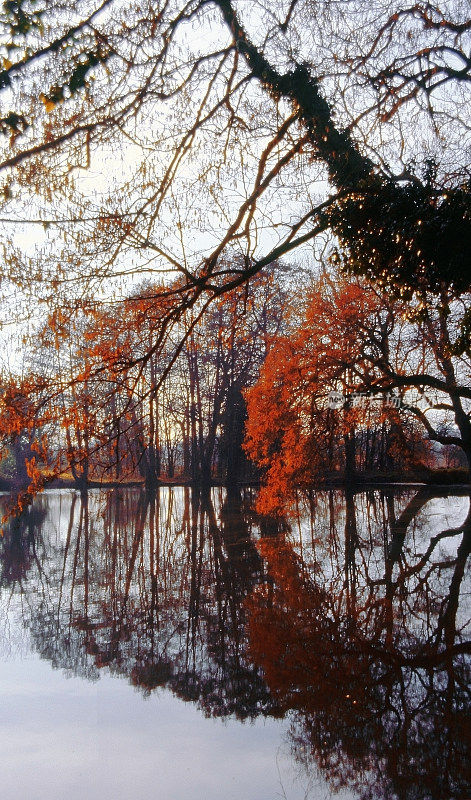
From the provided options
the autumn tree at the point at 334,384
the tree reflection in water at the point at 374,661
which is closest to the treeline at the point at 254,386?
the autumn tree at the point at 334,384

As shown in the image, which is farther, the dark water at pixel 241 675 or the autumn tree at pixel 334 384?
the autumn tree at pixel 334 384

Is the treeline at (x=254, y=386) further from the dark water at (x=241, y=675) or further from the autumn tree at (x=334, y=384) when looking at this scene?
the dark water at (x=241, y=675)

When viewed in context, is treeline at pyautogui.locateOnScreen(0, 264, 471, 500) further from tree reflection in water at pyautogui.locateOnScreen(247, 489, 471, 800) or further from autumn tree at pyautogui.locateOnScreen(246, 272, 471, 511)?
tree reflection in water at pyautogui.locateOnScreen(247, 489, 471, 800)

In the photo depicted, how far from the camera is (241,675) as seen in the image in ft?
20.8

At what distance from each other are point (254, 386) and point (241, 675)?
15.7 meters

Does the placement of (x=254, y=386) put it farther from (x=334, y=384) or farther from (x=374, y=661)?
(x=374, y=661)

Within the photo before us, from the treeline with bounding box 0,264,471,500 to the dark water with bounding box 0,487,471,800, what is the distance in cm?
152

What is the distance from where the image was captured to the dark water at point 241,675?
446 centimetres

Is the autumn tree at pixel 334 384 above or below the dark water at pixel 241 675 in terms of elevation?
above

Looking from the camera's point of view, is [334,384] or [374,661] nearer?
Answer: [374,661]

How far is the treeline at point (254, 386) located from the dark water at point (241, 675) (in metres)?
1.52

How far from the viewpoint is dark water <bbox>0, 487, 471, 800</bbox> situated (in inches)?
176

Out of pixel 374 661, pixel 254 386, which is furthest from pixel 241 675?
pixel 254 386

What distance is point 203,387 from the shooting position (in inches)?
1619
